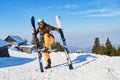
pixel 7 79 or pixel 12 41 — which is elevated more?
pixel 12 41

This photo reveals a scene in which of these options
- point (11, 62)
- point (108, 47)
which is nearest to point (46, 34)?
point (11, 62)

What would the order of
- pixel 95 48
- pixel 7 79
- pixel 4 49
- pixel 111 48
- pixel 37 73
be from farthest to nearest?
1. pixel 95 48
2. pixel 111 48
3. pixel 4 49
4. pixel 37 73
5. pixel 7 79

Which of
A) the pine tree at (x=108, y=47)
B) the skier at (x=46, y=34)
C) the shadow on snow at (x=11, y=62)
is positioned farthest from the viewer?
the pine tree at (x=108, y=47)

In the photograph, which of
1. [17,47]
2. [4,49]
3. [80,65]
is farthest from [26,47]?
[80,65]

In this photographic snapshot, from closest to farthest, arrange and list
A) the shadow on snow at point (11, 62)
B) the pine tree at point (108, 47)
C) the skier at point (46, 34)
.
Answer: the skier at point (46, 34), the shadow on snow at point (11, 62), the pine tree at point (108, 47)

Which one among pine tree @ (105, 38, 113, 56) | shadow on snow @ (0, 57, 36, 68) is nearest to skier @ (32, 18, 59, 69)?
shadow on snow @ (0, 57, 36, 68)

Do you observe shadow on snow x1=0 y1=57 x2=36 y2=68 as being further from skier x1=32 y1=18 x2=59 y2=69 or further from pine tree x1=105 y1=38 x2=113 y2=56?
pine tree x1=105 y1=38 x2=113 y2=56

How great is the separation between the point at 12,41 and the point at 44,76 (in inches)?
2851

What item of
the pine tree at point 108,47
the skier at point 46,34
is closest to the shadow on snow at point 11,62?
the skier at point 46,34

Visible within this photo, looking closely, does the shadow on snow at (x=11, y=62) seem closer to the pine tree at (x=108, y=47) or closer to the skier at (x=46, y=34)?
the skier at (x=46, y=34)

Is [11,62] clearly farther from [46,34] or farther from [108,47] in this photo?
[108,47]

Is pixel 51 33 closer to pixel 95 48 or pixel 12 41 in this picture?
pixel 12 41

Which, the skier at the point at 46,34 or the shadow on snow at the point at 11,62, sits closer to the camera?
the skier at the point at 46,34

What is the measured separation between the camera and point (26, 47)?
82812mm
